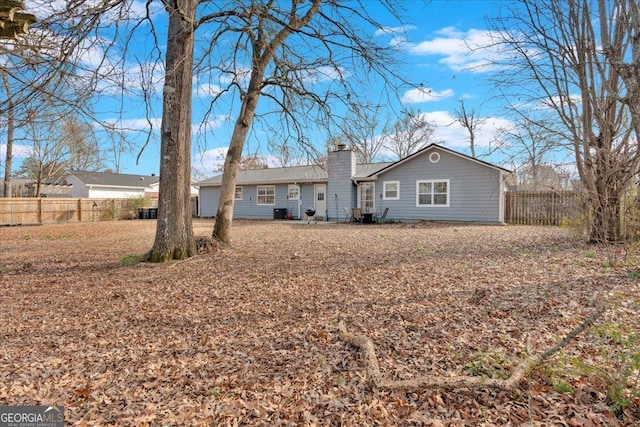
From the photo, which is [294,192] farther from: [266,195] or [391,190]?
[391,190]

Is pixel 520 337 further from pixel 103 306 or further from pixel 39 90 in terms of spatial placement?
pixel 39 90

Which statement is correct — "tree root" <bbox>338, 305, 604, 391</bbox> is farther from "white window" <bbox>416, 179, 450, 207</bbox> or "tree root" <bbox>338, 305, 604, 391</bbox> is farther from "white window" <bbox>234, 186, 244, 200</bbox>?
"white window" <bbox>234, 186, 244, 200</bbox>

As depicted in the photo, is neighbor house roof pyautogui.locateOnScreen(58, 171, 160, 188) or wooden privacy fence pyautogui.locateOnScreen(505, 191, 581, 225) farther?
neighbor house roof pyautogui.locateOnScreen(58, 171, 160, 188)

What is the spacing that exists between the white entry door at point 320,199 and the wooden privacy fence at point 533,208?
9.33m

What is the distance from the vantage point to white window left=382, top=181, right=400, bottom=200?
18.3m

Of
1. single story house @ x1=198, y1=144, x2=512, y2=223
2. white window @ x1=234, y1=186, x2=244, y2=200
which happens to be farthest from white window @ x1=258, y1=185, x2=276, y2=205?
white window @ x1=234, y1=186, x2=244, y2=200

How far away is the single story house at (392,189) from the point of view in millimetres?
16219

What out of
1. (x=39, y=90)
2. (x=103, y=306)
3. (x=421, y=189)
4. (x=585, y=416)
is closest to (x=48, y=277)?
(x=103, y=306)

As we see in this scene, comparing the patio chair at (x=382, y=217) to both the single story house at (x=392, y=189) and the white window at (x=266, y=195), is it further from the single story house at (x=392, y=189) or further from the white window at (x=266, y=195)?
the white window at (x=266, y=195)

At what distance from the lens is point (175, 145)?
687 centimetres

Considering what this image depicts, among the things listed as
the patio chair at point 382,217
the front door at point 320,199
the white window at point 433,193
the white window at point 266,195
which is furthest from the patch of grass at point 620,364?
the white window at point 266,195

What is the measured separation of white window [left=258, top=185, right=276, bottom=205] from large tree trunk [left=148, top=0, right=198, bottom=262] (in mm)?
15416

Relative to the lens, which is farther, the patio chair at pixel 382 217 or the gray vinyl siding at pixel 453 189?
the patio chair at pixel 382 217

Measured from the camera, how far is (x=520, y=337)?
333 centimetres
